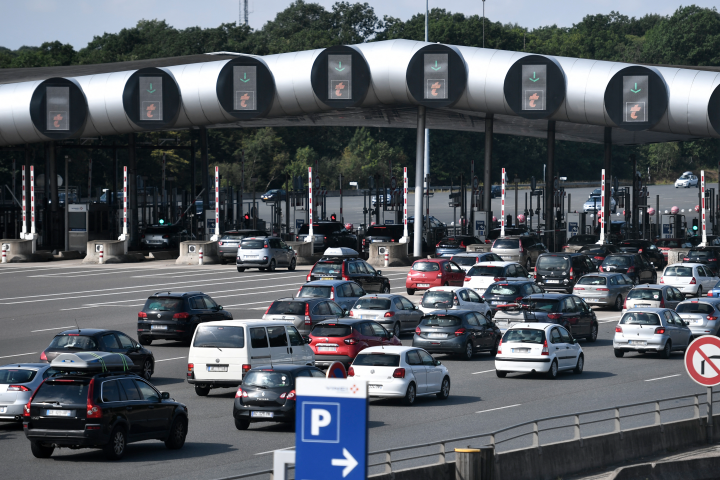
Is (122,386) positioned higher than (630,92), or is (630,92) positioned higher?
(630,92)

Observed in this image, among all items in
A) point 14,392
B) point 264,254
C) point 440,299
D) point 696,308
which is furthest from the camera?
point 264,254

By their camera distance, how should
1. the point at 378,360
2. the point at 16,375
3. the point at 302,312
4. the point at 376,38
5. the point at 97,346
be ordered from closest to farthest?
the point at 16,375 → the point at 378,360 → the point at 97,346 → the point at 302,312 → the point at 376,38

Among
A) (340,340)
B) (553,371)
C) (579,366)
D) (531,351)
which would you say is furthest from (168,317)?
(579,366)

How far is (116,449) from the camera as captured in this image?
56.0 ft

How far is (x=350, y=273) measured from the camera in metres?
39.6

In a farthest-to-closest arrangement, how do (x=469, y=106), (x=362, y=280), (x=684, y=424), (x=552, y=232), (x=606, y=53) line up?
(x=606, y=53) < (x=552, y=232) < (x=469, y=106) < (x=362, y=280) < (x=684, y=424)

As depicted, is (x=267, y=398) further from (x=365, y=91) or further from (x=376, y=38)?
(x=376, y=38)

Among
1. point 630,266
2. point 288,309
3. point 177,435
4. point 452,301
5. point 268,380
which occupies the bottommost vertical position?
point 177,435

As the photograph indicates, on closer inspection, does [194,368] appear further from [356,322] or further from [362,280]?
[362,280]

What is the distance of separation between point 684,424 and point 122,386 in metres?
9.65

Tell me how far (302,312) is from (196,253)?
2486 cm

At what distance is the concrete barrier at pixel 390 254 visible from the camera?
53.4m

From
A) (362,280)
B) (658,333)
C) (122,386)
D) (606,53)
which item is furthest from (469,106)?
(606,53)

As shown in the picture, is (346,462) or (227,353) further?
(227,353)
